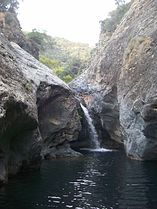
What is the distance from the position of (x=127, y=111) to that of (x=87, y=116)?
10078mm

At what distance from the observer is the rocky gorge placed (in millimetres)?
23250

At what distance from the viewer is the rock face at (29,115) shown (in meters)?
21.8

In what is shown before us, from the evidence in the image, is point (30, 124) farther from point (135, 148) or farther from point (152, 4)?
point (152, 4)

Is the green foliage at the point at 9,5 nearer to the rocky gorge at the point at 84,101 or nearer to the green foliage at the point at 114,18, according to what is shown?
the green foliage at the point at 114,18

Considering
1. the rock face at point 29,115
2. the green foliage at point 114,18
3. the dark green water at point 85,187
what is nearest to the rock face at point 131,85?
the dark green water at point 85,187

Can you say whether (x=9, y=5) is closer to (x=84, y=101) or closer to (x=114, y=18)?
(x=114, y=18)

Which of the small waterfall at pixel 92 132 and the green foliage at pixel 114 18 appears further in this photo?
the green foliage at pixel 114 18

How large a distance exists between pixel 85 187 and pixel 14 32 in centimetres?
4403

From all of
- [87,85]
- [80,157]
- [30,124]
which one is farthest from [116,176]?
[87,85]

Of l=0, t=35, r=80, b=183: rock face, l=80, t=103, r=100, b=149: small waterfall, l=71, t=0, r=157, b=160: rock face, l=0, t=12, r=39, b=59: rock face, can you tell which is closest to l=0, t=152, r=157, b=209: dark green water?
l=0, t=35, r=80, b=183: rock face

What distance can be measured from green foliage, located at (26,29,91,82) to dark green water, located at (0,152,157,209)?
47.5 meters

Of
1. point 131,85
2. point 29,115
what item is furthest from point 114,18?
point 29,115

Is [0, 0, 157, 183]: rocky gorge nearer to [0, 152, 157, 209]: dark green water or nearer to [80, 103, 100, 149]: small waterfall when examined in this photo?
[80, 103, 100, 149]: small waterfall

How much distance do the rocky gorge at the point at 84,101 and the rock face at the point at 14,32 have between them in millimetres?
10889
